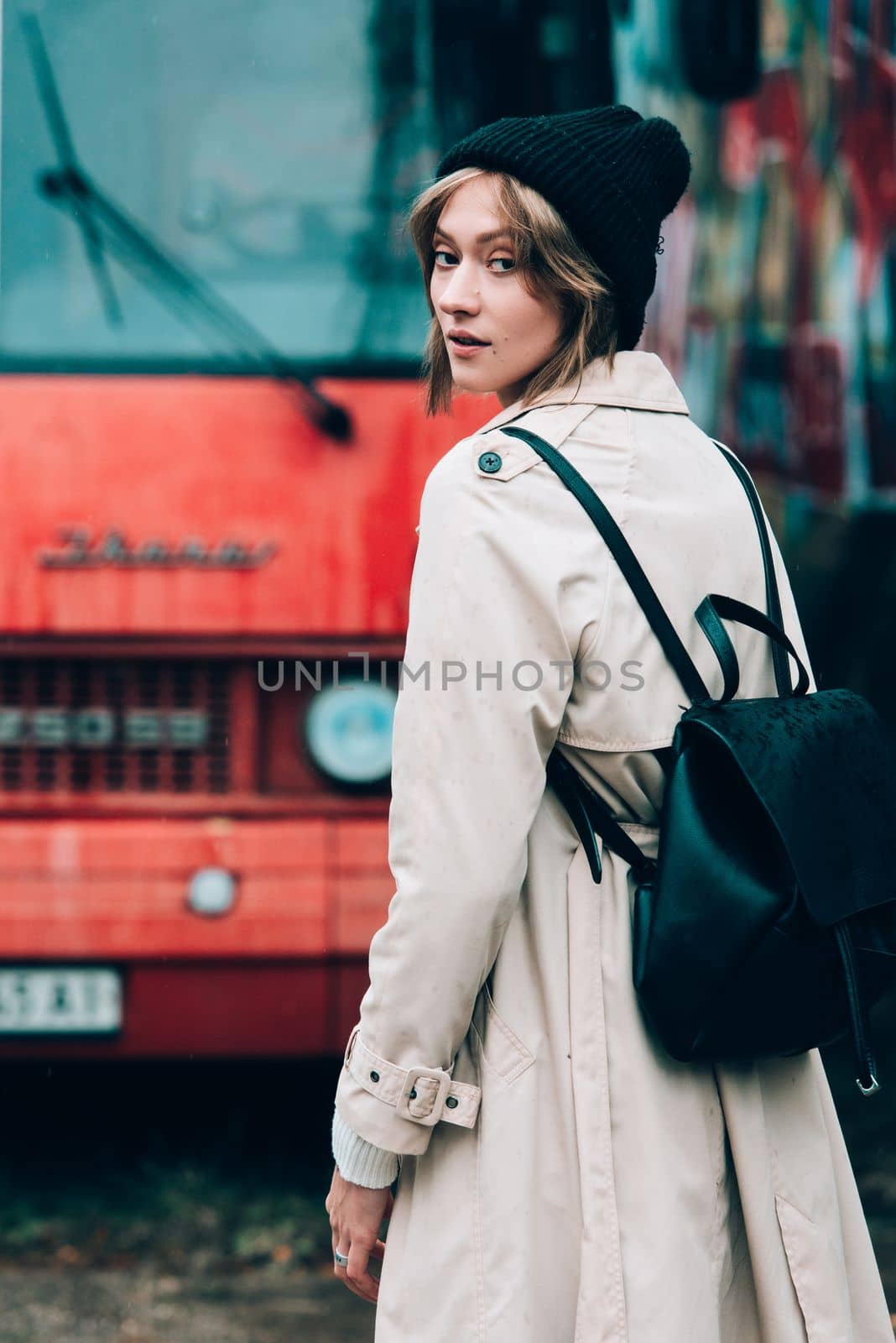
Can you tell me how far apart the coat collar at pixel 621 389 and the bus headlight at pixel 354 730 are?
161cm

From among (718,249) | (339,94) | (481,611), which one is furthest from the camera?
(718,249)

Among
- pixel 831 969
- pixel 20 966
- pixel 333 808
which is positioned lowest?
pixel 20 966

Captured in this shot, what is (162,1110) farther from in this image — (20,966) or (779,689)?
(779,689)

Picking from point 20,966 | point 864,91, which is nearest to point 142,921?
point 20,966

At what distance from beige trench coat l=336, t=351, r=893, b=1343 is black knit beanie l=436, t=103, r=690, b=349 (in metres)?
0.16

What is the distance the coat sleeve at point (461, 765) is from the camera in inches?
61.8

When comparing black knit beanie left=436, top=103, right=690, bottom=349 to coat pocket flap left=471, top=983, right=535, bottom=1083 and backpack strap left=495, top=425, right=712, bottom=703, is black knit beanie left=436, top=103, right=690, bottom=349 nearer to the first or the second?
backpack strap left=495, top=425, right=712, bottom=703

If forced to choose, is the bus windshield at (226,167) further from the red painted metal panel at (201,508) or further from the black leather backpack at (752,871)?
the black leather backpack at (752,871)

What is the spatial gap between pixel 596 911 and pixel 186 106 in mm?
2429

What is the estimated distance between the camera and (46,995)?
10.8 feet

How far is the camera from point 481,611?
5.16ft

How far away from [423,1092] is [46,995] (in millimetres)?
1863

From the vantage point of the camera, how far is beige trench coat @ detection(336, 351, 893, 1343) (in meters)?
1.58

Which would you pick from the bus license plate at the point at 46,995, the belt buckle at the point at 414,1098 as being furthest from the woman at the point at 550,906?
the bus license plate at the point at 46,995
